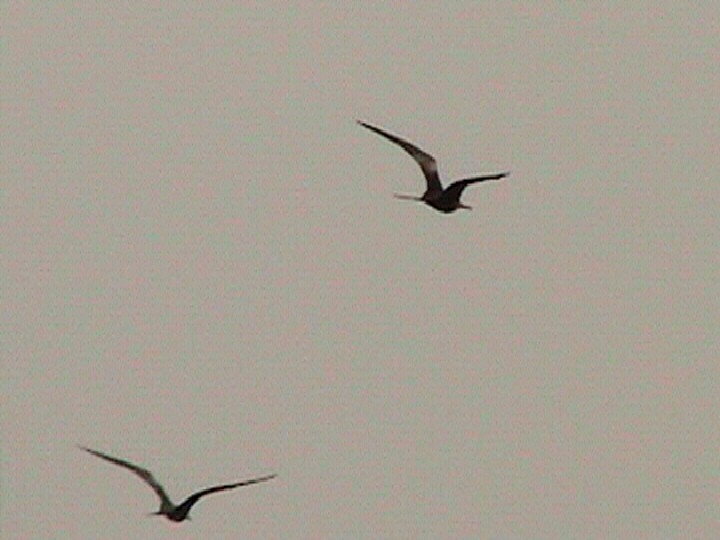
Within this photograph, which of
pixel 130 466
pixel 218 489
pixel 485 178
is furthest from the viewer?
pixel 130 466

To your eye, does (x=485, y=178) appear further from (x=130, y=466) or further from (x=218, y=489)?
(x=130, y=466)

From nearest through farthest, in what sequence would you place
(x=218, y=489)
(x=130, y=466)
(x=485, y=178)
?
(x=485, y=178)
(x=218, y=489)
(x=130, y=466)

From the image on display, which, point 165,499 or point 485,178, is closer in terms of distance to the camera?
point 485,178

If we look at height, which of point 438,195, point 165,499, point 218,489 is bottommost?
point 165,499

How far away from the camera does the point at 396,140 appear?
1454 cm

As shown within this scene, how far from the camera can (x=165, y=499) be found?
17.1 meters

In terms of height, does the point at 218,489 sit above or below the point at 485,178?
below

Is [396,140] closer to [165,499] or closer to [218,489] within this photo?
[218,489]

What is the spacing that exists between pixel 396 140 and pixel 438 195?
48.3 inches

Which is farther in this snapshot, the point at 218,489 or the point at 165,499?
the point at 165,499

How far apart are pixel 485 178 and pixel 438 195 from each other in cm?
175

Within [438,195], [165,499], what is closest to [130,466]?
[165,499]

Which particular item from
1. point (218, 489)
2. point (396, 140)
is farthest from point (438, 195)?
point (218, 489)

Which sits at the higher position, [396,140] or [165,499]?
[396,140]
